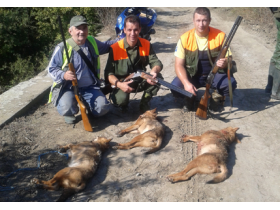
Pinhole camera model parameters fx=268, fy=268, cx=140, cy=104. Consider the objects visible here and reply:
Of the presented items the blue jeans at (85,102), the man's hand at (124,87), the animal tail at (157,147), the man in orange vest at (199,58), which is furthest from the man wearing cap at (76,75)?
the man in orange vest at (199,58)

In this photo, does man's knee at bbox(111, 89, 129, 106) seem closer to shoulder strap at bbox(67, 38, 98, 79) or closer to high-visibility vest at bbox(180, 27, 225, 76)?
shoulder strap at bbox(67, 38, 98, 79)

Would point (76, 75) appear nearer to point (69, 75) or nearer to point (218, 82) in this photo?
point (69, 75)

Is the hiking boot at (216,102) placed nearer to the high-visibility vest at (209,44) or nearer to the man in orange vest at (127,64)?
the high-visibility vest at (209,44)

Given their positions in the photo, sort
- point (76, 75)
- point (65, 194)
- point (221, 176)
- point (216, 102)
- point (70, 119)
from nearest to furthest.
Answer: point (65, 194) → point (221, 176) → point (76, 75) → point (70, 119) → point (216, 102)

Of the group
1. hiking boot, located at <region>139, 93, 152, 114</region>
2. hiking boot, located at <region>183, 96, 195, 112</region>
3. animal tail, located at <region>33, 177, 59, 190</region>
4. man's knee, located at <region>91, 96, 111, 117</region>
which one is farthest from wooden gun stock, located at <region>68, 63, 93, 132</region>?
hiking boot, located at <region>183, 96, 195, 112</region>

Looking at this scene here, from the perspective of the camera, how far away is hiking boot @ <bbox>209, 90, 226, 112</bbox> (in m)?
5.11

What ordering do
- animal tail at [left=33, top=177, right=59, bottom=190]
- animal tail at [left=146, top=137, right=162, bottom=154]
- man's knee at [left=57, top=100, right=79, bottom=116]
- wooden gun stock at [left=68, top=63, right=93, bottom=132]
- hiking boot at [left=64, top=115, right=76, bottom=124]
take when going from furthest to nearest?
hiking boot at [left=64, top=115, right=76, bottom=124]
man's knee at [left=57, top=100, right=79, bottom=116]
wooden gun stock at [left=68, top=63, right=93, bottom=132]
animal tail at [left=146, top=137, right=162, bottom=154]
animal tail at [left=33, top=177, right=59, bottom=190]

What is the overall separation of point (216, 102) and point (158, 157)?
191 cm

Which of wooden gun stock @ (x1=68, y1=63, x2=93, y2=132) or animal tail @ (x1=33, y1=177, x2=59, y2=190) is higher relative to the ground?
wooden gun stock @ (x1=68, y1=63, x2=93, y2=132)

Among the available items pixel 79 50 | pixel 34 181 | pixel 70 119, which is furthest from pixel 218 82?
pixel 34 181

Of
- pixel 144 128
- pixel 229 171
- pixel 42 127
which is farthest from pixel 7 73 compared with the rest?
pixel 229 171

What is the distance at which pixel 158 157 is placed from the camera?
3.94 metres

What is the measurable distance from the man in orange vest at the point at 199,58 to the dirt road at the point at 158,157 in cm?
65

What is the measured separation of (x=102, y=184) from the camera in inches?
135
